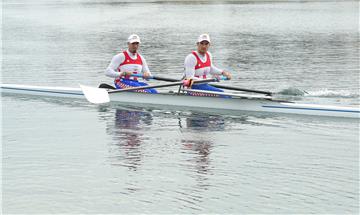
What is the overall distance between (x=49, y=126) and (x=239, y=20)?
38.6m

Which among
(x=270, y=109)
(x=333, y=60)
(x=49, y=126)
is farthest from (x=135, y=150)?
(x=333, y=60)

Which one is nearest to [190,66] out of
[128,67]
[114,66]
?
[128,67]

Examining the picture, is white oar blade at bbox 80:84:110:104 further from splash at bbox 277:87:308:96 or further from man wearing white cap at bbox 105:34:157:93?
splash at bbox 277:87:308:96

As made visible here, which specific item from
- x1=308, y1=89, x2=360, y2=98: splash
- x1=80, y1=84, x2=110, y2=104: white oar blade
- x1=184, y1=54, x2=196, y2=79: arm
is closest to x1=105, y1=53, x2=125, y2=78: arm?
x1=80, y1=84, x2=110, y2=104: white oar blade

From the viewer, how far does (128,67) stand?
21156mm

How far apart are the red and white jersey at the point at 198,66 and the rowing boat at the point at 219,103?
0.61m

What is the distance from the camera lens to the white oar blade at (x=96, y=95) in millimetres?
20516

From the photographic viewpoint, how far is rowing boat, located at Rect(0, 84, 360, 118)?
744 inches

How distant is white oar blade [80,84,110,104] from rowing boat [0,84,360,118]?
615 millimetres

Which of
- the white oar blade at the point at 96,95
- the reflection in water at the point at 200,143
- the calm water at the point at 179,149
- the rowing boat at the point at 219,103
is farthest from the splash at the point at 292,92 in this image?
the white oar blade at the point at 96,95

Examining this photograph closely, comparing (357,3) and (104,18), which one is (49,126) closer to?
(104,18)

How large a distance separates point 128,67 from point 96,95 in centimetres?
119

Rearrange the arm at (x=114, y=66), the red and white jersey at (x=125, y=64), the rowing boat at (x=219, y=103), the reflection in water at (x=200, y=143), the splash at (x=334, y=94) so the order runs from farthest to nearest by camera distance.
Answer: the splash at (x=334, y=94) < the red and white jersey at (x=125, y=64) < the arm at (x=114, y=66) < the rowing boat at (x=219, y=103) < the reflection in water at (x=200, y=143)

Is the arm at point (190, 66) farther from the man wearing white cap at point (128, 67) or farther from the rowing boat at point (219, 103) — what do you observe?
the man wearing white cap at point (128, 67)
